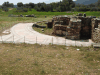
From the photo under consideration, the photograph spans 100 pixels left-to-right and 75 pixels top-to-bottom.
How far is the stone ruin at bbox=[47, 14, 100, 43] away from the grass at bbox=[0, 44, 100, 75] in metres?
2.72

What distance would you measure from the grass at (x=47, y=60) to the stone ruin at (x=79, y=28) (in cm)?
272

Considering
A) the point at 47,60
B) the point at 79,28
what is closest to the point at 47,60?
the point at 47,60

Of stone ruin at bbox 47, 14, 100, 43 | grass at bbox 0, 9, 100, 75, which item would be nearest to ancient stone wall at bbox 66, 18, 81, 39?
stone ruin at bbox 47, 14, 100, 43

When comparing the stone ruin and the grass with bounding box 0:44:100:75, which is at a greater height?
the stone ruin

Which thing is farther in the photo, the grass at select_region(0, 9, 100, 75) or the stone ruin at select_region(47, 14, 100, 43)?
the stone ruin at select_region(47, 14, 100, 43)

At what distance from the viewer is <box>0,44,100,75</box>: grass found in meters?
6.82

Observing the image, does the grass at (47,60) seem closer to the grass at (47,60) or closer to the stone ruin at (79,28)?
the grass at (47,60)

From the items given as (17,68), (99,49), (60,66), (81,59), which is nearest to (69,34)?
(99,49)

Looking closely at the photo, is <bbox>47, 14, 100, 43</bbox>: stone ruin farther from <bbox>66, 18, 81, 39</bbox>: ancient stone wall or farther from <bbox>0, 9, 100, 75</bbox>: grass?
<bbox>0, 9, 100, 75</bbox>: grass

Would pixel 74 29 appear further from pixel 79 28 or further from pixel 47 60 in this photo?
pixel 47 60

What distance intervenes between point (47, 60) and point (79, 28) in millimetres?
6592

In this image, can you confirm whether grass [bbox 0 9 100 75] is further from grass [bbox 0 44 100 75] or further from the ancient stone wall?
the ancient stone wall

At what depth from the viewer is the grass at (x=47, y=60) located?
6.82 m

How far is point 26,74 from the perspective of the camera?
653 centimetres
